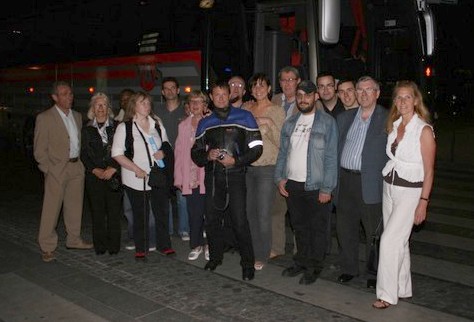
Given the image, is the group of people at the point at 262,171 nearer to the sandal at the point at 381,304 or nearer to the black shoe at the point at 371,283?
the sandal at the point at 381,304

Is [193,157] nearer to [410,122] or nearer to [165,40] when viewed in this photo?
[410,122]

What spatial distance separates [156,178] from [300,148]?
1.70m

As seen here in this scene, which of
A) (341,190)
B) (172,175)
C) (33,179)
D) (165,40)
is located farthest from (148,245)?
(33,179)

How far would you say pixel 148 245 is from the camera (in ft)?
20.6

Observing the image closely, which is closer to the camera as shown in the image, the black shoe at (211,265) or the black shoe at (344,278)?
Result: the black shoe at (344,278)

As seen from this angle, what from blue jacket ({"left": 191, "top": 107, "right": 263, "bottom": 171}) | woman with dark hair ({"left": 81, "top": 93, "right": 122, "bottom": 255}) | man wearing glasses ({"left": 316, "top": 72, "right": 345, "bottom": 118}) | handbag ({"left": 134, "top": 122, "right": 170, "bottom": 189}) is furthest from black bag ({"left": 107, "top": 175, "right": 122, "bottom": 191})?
man wearing glasses ({"left": 316, "top": 72, "right": 345, "bottom": 118})

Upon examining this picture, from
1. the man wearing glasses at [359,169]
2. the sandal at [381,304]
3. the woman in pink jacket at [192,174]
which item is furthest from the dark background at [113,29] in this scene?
the sandal at [381,304]

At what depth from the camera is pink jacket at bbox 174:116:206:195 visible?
6215 mm

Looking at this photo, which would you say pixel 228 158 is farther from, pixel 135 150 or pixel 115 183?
pixel 115 183

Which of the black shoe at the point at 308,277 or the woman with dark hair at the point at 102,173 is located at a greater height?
the woman with dark hair at the point at 102,173

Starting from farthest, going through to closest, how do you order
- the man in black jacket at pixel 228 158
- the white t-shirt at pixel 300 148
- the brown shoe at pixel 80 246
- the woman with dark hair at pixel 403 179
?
1. the brown shoe at pixel 80 246
2. the man in black jacket at pixel 228 158
3. the white t-shirt at pixel 300 148
4. the woman with dark hair at pixel 403 179

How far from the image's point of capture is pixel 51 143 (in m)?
6.08

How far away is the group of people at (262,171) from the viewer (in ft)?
15.2

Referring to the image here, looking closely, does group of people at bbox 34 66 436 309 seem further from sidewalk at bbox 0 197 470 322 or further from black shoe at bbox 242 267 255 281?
sidewalk at bbox 0 197 470 322
